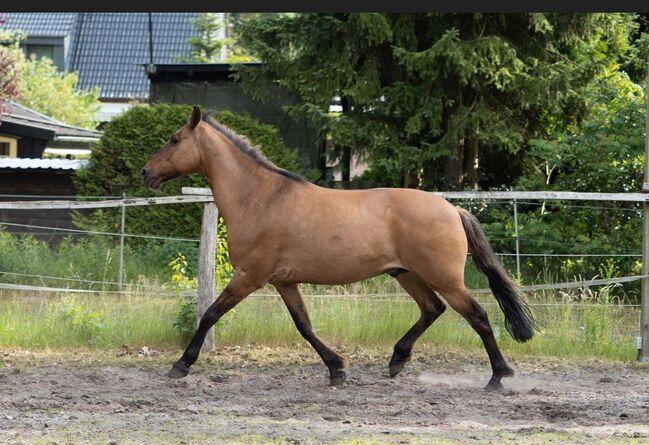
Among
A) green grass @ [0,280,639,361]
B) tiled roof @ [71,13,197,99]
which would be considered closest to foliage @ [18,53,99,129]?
tiled roof @ [71,13,197,99]

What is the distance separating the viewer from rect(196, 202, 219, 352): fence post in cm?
864

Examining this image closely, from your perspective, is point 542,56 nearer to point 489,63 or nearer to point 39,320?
point 489,63

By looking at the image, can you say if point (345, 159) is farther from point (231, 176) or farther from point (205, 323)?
point (205, 323)

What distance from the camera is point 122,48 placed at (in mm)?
43125

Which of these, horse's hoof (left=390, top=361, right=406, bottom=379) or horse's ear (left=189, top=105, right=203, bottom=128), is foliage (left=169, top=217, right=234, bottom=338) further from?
horse's hoof (left=390, top=361, right=406, bottom=379)

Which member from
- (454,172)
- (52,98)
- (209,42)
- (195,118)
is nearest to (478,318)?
(195,118)

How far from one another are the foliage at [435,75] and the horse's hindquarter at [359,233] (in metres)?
5.19

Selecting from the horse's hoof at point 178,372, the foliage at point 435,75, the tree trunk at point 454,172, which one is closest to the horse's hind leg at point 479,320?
the horse's hoof at point 178,372

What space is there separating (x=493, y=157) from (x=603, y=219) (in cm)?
275

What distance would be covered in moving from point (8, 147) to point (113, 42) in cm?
2216

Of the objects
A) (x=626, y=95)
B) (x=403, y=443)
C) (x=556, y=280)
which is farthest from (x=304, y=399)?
(x=626, y=95)

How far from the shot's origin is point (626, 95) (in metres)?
12.6

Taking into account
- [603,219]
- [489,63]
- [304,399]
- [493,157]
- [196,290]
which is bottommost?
[304,399]

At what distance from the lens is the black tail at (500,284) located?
7602 mm
